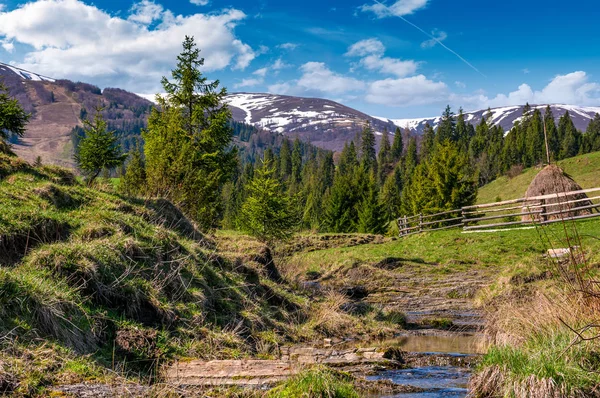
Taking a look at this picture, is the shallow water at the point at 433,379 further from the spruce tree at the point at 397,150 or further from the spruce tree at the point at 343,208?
the spruce tree at the point at 397,150

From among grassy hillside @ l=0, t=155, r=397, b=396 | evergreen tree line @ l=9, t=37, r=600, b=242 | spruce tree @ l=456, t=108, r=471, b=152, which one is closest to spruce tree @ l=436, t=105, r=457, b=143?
spruce tree @ l=456, t=108, r=471, b=152

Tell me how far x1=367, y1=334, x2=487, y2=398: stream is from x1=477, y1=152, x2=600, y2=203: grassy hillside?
4785cm

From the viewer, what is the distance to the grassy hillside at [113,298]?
666cm

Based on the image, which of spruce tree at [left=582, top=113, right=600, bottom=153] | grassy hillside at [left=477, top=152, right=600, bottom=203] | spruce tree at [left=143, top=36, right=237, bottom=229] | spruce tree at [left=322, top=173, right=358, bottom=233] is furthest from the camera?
spruce tree at [left=582, top=113, right=600, bottom=153]

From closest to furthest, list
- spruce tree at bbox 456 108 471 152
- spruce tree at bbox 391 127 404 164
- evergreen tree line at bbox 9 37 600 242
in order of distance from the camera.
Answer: evergreen tree line at bbox 9 37 600 242, spruce tree at bbox 456 108 471 152, spruce tree at bbox 391 127 404 164

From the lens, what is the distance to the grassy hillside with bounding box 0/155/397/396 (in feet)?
21.9

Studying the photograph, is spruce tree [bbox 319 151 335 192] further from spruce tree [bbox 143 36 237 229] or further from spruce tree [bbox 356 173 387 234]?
spruce tree [bbox 143 36 237 229]

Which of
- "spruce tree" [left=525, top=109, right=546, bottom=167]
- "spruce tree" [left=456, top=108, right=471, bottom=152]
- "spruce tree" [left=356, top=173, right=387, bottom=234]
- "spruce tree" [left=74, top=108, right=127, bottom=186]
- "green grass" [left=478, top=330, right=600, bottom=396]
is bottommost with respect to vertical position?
"spruce tree" [left=356, top=173, right=387, bottom=234]

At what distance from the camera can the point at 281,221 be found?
36.0 m

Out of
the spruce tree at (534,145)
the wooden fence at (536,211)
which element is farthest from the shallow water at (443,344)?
the spruce tree at (534,145)

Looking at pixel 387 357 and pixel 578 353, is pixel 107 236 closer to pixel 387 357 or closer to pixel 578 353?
pixel 387 357

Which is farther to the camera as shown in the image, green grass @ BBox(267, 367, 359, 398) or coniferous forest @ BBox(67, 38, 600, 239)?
coniferous forest @ BBox(67, 38, 600, 239)

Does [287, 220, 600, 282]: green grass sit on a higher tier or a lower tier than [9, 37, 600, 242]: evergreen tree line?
lower

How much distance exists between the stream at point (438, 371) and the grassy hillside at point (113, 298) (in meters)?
2.13
